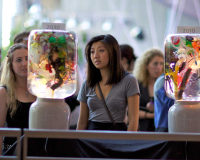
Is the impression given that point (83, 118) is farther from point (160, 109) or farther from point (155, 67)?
point (155, 67)

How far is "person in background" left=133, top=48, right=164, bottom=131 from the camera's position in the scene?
10.6 ft

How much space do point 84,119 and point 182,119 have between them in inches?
Result: 32.0

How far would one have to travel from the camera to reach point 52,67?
6.10ft

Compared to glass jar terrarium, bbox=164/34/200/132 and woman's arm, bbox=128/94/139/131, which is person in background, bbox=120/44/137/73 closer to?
woman's arm, bbox=128/94/139/131

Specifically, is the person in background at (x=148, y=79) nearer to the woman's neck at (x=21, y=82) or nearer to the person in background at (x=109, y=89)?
the person in background at (x=109, y=89)

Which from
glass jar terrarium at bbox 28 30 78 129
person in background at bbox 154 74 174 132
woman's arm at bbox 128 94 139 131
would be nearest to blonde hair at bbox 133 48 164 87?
person in background at bbox 154 74 174 132

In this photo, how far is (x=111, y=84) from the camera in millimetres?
2199

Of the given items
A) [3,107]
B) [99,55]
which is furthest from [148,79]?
[3,107]

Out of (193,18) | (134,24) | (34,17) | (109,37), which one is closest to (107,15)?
(134,24)

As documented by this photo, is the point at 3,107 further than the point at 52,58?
Yes

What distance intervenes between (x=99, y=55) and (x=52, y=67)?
1.39 ft

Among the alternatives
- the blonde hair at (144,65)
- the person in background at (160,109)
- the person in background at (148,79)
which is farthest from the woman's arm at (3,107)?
the blonde hair at (144,65)

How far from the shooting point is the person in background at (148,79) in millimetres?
3246

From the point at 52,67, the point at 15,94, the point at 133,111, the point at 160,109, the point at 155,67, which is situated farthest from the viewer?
the point at 155,67
